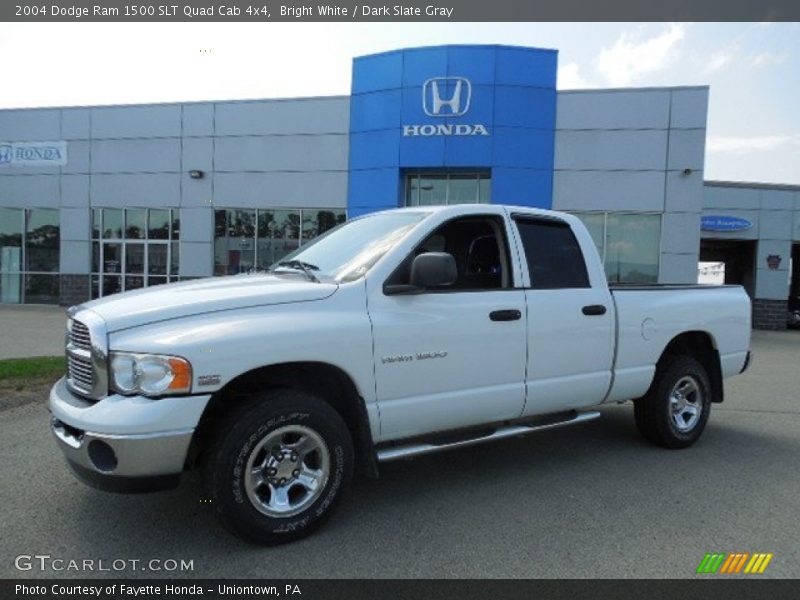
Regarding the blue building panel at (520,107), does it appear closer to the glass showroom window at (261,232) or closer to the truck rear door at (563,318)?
the glass showroom window at (261,232)

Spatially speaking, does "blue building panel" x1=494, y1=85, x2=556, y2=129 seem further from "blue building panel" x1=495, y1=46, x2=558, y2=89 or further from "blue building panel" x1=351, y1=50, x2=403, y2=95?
"blue building panel" x1=351, y1=50, x2=403, y2=95

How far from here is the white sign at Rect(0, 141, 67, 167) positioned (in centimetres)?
2192

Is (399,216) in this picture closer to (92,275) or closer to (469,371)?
(469,371)

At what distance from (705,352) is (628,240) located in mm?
13725

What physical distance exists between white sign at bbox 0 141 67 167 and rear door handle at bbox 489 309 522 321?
22.4 metres

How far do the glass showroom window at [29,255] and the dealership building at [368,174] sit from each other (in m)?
0.05

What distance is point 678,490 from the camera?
4473mm

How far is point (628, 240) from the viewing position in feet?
61.8

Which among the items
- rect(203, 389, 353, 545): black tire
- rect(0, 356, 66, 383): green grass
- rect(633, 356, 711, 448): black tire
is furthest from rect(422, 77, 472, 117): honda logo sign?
rect(203, 389, 353, 545): black tire

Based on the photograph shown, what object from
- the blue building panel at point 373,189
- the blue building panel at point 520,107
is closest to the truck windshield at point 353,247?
the blue building panel at point 373,189

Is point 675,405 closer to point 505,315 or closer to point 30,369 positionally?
point 505,315
